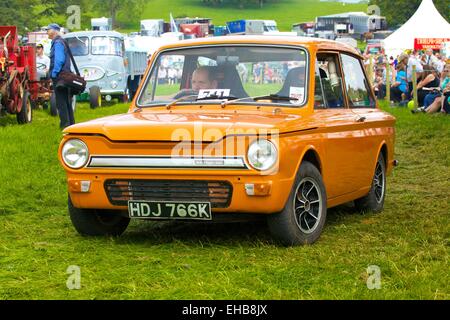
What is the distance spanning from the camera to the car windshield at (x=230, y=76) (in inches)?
304

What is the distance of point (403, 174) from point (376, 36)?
54901 millimetres

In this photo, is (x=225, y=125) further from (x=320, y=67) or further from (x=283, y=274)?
(x=320, y=67)

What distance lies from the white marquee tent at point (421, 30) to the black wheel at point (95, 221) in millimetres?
34267

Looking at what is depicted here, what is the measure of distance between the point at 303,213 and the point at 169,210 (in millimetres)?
1022

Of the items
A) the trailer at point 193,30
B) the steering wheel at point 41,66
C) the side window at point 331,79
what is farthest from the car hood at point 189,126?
the trailer at point 193,30

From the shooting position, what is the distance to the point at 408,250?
6652mm

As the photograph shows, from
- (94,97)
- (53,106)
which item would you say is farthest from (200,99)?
(94,97)

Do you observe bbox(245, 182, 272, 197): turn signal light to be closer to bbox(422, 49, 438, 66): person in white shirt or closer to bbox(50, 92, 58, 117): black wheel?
bbox(50, 92, 58, 117): black wheel

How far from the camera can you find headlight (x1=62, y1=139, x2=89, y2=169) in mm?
6957

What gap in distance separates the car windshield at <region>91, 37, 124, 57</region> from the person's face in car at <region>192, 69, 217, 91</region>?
23.1m

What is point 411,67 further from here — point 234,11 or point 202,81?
point 234,11

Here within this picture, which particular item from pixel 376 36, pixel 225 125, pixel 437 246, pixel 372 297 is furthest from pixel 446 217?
pixel 376 36

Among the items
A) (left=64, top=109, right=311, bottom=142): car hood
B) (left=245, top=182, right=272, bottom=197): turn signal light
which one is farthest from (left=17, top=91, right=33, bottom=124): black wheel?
(left=245, top=182, right=272, bottom=197): turn signal light

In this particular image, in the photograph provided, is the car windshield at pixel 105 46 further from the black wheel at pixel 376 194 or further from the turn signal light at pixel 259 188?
the turn signal light at pixel 259 188
